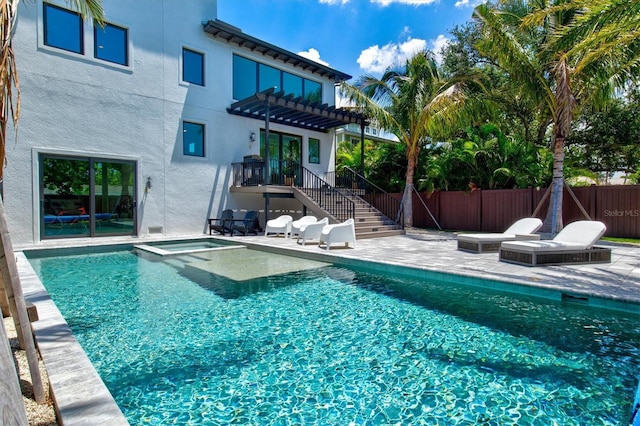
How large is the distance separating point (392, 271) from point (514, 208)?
8259mm

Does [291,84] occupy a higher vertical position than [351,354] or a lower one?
higher

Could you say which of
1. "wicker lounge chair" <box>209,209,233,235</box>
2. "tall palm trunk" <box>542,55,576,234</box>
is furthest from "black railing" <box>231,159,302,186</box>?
"tall palm trunk" <box>542,55,576,234</box>

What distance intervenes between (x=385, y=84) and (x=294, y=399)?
13.9 metres

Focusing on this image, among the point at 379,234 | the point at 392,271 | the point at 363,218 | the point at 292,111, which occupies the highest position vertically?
the point at 292,111

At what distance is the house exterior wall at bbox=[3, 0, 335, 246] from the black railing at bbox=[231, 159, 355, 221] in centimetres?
63

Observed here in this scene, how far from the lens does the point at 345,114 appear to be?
15016mm

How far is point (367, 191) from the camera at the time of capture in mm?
17297

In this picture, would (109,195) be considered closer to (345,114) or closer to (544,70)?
(345,114)

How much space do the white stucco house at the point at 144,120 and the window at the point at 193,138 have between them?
0.04 metres

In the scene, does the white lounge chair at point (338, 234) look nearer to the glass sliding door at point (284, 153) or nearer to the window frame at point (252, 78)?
the glass sliding door at point (284, 153)

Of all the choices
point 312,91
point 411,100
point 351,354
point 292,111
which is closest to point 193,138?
point 292,111

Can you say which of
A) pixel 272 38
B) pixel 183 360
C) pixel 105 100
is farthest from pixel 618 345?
pixel 272 38

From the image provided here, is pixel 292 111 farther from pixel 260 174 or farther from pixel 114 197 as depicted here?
pixel 114 197

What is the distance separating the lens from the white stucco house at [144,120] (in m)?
10.5
